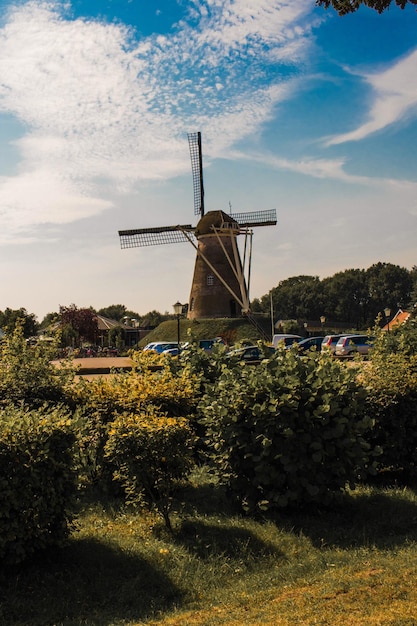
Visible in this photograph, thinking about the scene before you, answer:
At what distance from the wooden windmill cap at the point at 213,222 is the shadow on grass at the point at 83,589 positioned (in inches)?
1614

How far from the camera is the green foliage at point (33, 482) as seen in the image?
5668mm

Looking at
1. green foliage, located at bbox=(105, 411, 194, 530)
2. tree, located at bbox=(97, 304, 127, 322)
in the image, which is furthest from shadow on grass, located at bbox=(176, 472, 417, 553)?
tree, located at bbox=(97, 304, 127, 322)

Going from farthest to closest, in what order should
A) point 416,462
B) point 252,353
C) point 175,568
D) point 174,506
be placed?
1. point 252,353
2. point 416,462
3. point 174,506
4. point 175,568

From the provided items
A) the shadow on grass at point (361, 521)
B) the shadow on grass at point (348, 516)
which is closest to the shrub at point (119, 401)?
the shadow on grass at point (348, 516)

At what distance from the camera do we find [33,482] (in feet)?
18.9

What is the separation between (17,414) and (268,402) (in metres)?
2.94

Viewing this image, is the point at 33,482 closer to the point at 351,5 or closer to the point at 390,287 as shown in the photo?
the point at 351,5

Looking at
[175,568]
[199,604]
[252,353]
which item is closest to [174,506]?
[175,568]

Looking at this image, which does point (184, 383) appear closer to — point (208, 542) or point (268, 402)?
point (268, 402)

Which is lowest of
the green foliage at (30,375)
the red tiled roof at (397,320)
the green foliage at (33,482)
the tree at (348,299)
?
the green foliage at (33,482)

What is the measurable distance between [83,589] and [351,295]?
346ft

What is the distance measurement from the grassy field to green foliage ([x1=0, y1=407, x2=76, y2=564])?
322 mm

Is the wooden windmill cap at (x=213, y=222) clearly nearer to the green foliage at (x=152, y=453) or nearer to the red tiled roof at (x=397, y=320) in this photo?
the red tiled roof at (x=397, y=320)

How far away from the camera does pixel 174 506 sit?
7.75 m
